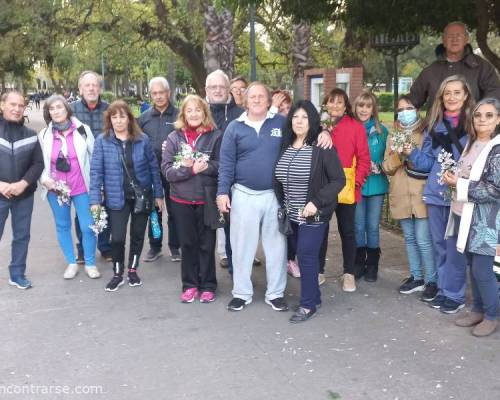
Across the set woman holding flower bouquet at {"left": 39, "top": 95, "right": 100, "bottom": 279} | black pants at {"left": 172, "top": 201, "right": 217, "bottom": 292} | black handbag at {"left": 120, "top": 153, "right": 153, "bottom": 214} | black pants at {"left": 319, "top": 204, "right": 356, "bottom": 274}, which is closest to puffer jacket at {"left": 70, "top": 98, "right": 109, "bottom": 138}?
woman holding flower bouquet at {"left": 39, "top": 95, "right": 100, "bottom": 279}

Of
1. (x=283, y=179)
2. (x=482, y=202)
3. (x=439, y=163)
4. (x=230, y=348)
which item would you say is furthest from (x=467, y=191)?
(x=230, y=348)

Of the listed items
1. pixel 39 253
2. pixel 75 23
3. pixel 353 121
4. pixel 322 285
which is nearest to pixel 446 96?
pixel 353 121

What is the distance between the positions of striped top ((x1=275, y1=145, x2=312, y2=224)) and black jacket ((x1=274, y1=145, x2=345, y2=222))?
0.04m

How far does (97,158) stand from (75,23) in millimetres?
14901

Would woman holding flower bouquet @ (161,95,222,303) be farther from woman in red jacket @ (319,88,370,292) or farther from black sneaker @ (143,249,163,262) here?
black sneaker @ (143,249,163,262)

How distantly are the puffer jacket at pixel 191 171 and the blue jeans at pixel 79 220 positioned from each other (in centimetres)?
120

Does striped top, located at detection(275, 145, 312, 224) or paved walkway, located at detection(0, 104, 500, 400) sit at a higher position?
striped top, located at detection(275, 145, 312, 224)

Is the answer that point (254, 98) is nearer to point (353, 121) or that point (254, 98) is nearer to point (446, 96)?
point (353, 121)

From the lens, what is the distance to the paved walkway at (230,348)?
3404mm

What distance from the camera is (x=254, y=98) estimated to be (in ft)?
14.4

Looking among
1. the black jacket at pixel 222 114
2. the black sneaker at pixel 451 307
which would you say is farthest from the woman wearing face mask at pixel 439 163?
the black jacket at pixel 222 114

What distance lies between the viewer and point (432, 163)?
4562 millimetres

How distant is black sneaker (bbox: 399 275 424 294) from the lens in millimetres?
5000

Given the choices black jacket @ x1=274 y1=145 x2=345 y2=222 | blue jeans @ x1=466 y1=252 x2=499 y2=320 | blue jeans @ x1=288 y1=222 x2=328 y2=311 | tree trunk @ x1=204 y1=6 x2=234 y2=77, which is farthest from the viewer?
tree trunk @ x1=204 y1=6 x2=234 y2=77
